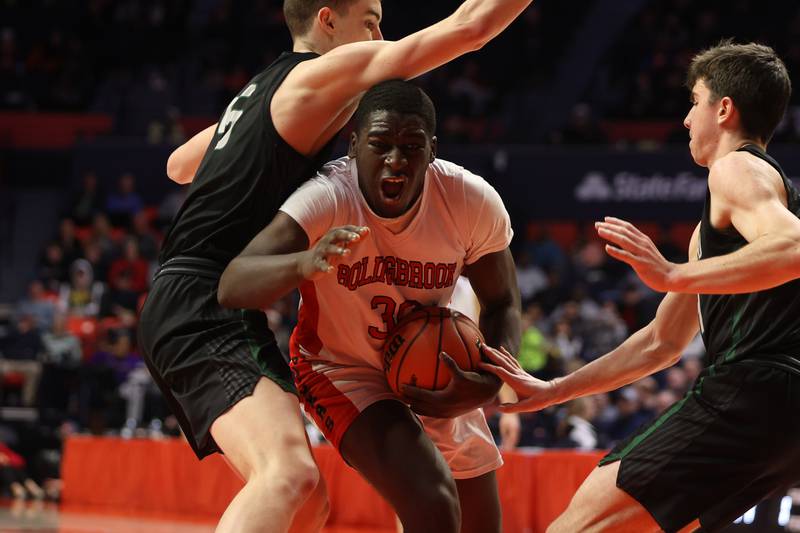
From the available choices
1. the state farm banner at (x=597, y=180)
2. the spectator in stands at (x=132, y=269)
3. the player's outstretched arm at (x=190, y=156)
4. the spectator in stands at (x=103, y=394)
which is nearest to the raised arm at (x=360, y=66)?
the player's outstretched arm at (x=190, y=156)

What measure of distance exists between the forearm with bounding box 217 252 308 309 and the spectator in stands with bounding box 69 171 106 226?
12.3 meters

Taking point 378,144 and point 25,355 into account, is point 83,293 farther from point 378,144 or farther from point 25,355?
point 378,144

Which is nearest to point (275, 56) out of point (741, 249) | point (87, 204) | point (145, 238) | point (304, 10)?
point (87, 204)

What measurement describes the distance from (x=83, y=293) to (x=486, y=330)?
35.5 ft

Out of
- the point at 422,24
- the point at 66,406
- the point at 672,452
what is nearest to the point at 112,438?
the point at 66,406

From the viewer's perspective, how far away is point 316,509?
388 cm

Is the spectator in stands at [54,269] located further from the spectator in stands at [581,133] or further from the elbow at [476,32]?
the elbow at [476,32]

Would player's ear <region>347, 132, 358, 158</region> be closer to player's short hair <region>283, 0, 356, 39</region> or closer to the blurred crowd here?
player's short hair <region>283, 0, 356, 39</region>

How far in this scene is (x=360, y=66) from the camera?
3873 mm

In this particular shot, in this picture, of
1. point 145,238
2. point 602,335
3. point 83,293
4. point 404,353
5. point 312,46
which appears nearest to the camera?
point 404,353

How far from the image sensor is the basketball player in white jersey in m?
3.82

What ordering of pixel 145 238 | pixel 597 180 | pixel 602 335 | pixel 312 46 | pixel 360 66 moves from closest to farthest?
pixel 360 66 → pixel 312 46 → pixel 602 335 → pixel 597 180 → pixel 145 238

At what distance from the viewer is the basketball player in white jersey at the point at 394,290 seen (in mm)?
3820

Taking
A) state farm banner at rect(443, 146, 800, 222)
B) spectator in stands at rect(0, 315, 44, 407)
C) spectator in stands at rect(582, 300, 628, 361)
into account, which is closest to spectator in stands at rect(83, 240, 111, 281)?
spectator in stands at rect(0, 315, 44, 407)
